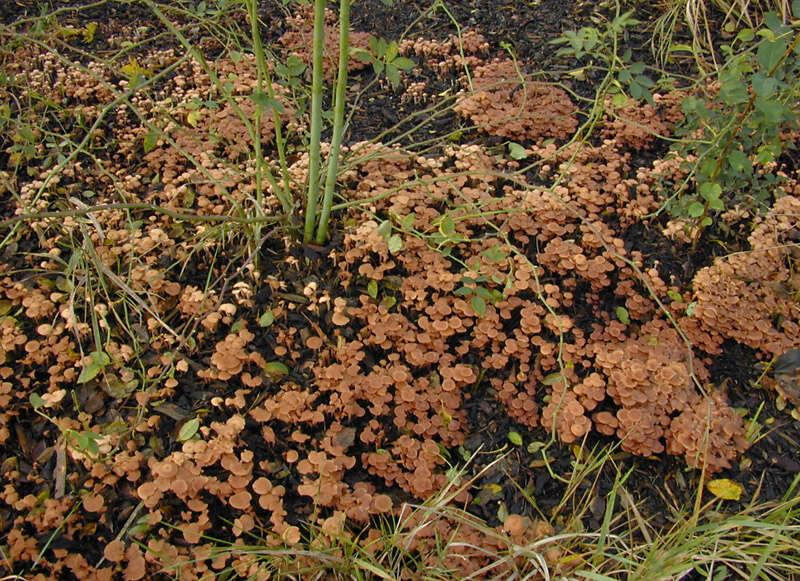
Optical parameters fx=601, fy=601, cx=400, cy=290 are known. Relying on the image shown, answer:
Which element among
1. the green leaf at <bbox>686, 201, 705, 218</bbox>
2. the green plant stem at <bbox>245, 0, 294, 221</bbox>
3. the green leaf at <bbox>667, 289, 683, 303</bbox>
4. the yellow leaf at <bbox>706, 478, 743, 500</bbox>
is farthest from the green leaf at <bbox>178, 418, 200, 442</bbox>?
the green leaf at <bbox>686, 201, 705, 218</bbox>

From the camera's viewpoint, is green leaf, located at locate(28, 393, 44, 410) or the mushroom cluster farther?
the mushroom cluster

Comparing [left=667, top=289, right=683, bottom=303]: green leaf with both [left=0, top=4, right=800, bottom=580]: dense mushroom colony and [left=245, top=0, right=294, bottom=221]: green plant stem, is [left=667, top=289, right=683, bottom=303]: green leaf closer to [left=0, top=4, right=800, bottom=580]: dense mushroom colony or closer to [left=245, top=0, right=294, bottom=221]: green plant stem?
[left=0, top=4, right=800, bottom=580]: dense mushroom colony

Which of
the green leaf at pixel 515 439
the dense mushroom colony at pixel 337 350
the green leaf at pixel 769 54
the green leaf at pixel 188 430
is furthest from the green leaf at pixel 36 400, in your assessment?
the green leaf at pixel 769 54

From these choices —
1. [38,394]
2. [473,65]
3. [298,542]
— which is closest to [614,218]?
[473,65]

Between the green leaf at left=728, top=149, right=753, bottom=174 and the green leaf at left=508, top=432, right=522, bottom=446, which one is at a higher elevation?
the green leaf at left=728, top=149, right=753, bottom=174

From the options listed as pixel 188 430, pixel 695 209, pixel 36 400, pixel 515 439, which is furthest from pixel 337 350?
pixel 695 209

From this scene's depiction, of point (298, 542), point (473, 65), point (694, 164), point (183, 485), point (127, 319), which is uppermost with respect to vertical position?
point (473, 65)

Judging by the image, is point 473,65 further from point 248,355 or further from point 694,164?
point 248,355
